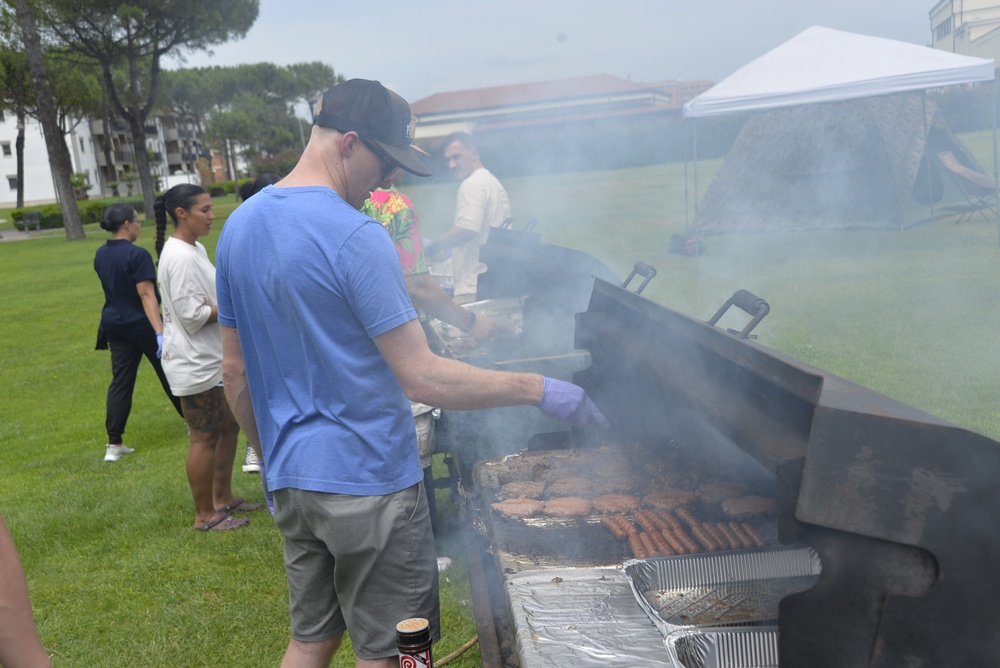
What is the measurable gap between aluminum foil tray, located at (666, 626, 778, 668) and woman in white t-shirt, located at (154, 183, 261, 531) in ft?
11.0

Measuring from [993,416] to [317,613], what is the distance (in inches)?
189

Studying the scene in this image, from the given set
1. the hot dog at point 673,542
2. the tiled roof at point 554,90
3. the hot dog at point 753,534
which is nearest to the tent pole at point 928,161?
the tiled roof at point 554,90

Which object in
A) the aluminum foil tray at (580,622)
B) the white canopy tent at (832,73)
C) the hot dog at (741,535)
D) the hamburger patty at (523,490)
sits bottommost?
the hamburger patty at (523,490)

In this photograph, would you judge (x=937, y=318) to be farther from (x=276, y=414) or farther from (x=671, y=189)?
(x=671, y=189)

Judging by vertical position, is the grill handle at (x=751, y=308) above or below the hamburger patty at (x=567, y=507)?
above

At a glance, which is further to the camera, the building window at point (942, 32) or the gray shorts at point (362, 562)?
the building window at point (942, 32)

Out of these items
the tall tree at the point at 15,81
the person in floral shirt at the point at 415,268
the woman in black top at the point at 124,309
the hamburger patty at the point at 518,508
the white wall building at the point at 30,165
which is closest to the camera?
the hamburger patty at the point at 518,508

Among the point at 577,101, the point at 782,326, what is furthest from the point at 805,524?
the point at 577,101

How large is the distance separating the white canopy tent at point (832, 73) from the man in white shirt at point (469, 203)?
5423mm

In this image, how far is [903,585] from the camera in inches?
65.0

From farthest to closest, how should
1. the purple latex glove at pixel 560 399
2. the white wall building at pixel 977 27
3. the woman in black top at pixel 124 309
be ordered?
the white wall building at pixel 977 27, the woman in black top at pixel 124 309, the purple latex glove at pixel 560 399

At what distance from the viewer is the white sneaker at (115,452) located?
6.62 metres

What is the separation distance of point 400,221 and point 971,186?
525 inches

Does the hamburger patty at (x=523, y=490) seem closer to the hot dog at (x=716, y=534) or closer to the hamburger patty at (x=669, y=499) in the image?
the hamburger patty at (x=669, y=499)
